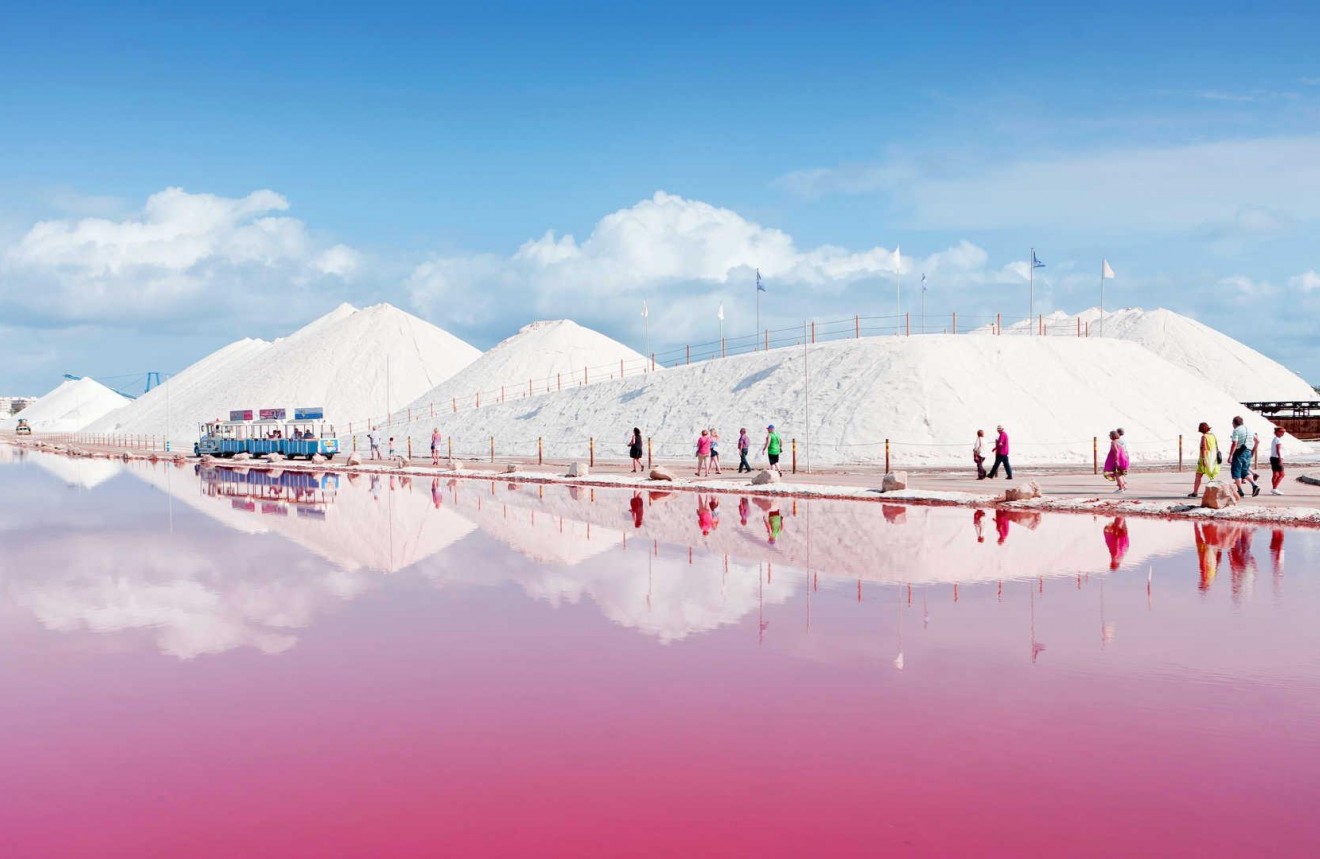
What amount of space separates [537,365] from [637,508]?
2643 inches

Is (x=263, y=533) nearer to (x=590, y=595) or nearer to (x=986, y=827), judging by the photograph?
(x=590, y=595)

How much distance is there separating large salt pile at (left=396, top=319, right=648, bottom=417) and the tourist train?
49.9 ft

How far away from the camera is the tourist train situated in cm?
6247

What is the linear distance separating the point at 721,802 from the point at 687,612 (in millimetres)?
5748

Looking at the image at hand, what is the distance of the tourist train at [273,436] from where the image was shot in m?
62.5

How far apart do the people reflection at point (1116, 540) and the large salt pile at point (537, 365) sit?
61.9 metres

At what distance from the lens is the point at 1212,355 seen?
121m

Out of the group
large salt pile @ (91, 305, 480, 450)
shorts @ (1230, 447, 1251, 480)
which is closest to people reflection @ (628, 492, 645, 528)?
shorts @ (1230, 447, 1251, 480)

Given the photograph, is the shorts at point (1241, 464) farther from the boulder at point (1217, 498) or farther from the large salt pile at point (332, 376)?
the large salt pile at point (332, 376)

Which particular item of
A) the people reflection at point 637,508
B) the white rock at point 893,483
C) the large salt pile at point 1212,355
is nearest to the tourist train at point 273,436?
the people reflection at point 637,508

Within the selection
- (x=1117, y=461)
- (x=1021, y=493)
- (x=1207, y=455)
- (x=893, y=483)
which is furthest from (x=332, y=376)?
(x=1207, y=455)

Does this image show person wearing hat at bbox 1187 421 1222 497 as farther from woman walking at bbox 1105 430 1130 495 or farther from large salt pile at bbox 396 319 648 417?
large salt pile at bbox 396 319 648 417

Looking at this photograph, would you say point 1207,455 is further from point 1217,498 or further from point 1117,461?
point 1117,461

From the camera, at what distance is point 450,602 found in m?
13.1
